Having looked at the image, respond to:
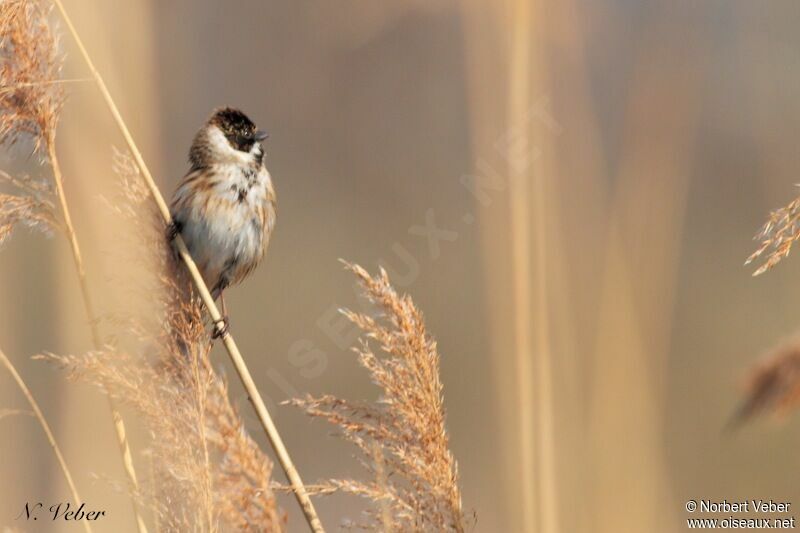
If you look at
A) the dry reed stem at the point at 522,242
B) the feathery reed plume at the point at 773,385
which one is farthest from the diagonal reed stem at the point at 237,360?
the feathery reed plume at the point at 773,385

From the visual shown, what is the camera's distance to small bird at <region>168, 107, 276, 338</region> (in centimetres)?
292

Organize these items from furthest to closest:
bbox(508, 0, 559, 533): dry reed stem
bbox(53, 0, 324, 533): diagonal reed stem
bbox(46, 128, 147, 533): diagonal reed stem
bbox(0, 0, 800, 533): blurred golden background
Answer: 1. bbox(0, 0, 800, 533): blurred golden background
2. bbox(508, 0, 559, 533): dry reed stem
3. bbox(46, 128, 147, 533): diagonal reed stem
4. bbox(53, 0, 324, 533): diagonal reed stem

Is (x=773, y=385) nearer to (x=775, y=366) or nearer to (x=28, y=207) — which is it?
(x=775, y=366)

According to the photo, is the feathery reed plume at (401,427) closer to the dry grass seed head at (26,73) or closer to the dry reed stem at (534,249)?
the dry reed stem at (534,249)

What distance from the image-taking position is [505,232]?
2338 mm

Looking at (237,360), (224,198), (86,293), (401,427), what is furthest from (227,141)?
(401,427)

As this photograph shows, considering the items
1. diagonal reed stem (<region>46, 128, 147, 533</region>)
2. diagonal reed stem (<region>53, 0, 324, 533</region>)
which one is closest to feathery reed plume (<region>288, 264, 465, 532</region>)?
diagonal reed stem (<region>53, 0, 324, 533</region>)

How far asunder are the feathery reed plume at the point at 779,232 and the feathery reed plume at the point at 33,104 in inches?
45.1

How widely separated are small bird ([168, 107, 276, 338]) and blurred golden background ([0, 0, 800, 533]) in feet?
0.46

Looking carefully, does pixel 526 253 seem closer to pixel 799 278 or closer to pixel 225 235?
pixel 225 235

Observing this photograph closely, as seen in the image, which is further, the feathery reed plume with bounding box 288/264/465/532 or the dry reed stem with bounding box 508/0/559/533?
the dry reed stem with bounding box 508/0/559/533

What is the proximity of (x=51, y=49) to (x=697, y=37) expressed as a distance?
192 cm

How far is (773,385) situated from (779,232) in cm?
26

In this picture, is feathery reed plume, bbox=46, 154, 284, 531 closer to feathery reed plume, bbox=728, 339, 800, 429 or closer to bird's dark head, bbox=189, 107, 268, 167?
feathery reed plume, bbox=728, 339, 800, 429
